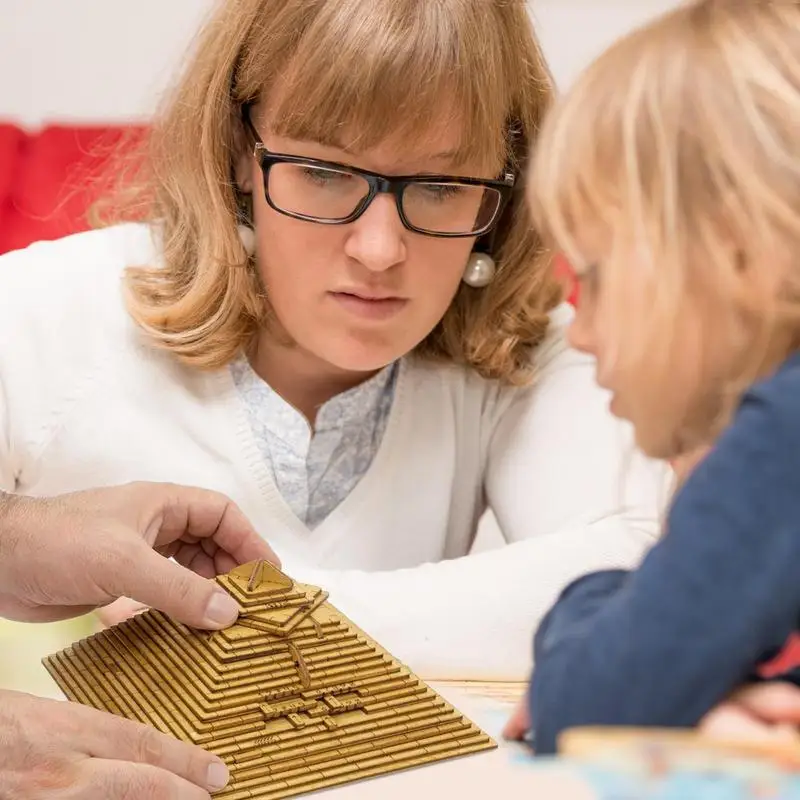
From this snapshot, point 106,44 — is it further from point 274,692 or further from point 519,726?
point 519,726

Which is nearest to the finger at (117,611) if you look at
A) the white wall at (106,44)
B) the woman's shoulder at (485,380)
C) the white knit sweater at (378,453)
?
the white knit sweater at (378,453)

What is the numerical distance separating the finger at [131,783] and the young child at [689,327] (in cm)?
28

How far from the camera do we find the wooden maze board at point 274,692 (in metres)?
0.81

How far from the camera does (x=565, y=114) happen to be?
0.63 meters

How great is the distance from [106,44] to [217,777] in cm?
229

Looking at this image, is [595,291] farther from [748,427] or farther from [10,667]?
[10,667]

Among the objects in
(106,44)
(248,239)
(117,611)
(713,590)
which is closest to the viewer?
(713,590)

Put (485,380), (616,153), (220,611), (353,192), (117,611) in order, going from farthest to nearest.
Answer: (485,380) < (353,192) < (117,611) < (220,611) < (616,153)

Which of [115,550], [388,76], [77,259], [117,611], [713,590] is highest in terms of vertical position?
[388,76]

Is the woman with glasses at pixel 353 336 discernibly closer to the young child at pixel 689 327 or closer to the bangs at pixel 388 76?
the bangs at pixel 388 76

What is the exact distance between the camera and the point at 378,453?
1470mm

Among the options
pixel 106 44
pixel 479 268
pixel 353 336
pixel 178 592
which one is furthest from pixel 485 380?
pixel 106 44

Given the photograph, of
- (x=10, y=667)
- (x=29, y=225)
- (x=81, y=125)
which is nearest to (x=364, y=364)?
(x=10, y=667)

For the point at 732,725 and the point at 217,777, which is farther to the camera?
the point at 217,777
